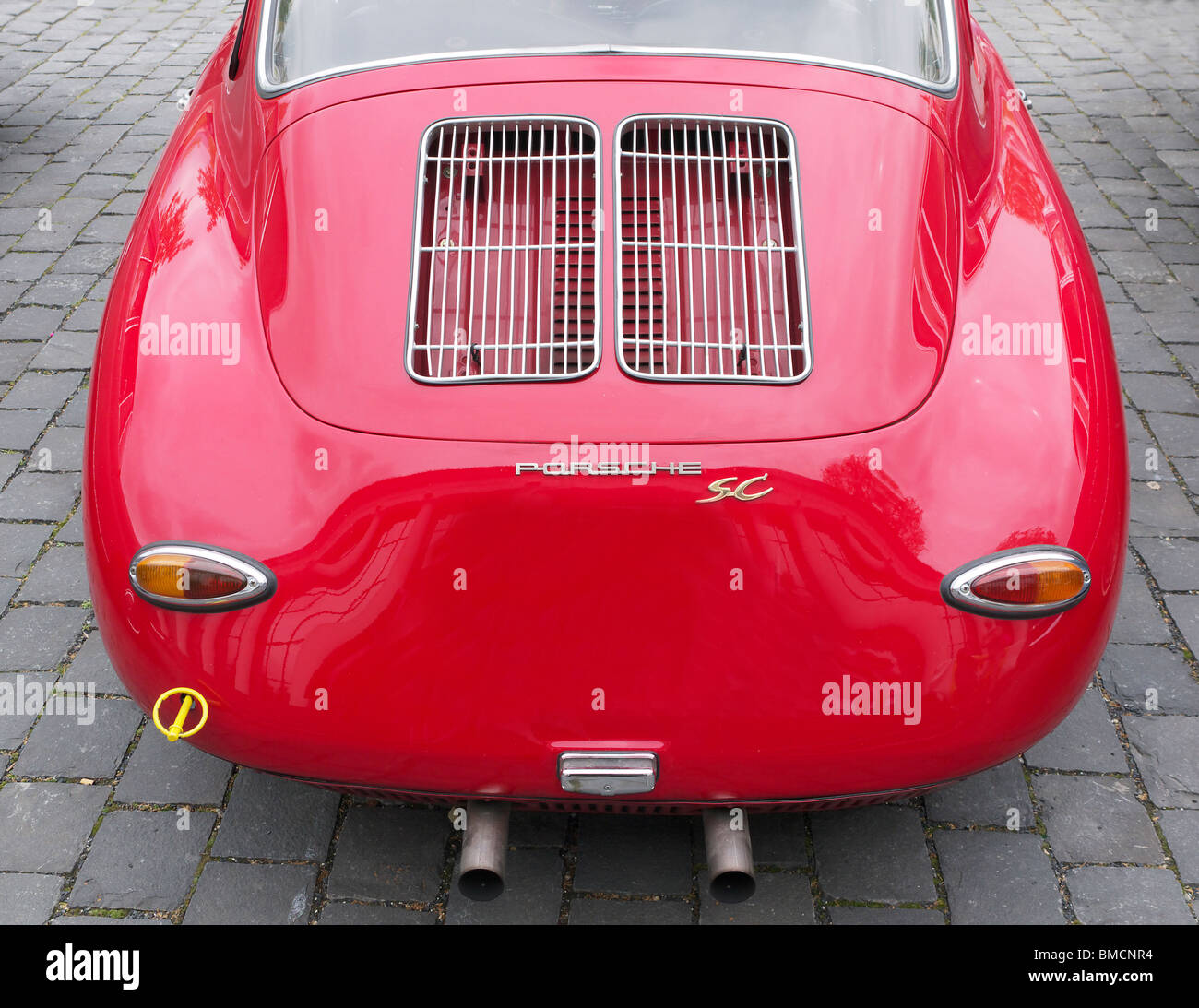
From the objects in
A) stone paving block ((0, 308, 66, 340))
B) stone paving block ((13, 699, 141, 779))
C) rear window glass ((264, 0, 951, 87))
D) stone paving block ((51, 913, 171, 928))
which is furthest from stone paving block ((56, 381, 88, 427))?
stone paving block ((51, 913, 171, 928))

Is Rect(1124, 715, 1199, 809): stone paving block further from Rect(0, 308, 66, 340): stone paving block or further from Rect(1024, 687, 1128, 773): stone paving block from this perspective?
Rect(0, 308, 66, 340): stone paving block

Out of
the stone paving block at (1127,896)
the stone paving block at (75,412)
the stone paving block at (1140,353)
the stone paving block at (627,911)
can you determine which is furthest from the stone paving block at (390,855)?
the stone paving block at (1140,353)

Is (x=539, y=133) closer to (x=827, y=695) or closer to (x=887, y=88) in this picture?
(x=887, y=88)

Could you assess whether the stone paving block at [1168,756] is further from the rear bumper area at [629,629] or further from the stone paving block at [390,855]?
the stone paving block at [390,855]

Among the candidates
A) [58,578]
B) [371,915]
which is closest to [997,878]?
[371,915]

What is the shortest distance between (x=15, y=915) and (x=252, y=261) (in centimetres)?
152

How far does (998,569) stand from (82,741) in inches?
89.2

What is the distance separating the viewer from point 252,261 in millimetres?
2467

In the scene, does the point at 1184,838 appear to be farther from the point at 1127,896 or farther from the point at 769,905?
the point at 769,905

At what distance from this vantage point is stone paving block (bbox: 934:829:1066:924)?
8.14 ft

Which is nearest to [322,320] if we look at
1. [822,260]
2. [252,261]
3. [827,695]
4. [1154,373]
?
[252,261]

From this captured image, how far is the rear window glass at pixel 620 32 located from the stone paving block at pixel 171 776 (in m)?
1.69

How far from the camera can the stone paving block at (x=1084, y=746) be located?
9.29 ft

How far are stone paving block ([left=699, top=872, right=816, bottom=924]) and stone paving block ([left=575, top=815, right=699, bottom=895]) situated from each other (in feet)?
0.23
